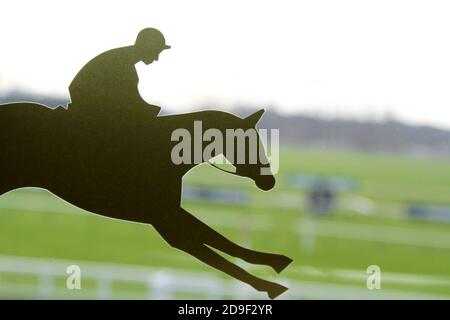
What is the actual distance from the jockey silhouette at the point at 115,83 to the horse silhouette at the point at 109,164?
33 millimetres

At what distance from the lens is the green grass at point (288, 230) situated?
6.40ft

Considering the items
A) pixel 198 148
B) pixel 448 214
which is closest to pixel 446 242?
pixel 448 214

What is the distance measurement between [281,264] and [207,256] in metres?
0.29

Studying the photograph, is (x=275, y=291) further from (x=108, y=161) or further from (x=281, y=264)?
(x=108, y=161)

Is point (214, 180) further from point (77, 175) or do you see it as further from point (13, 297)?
point (13, 297)

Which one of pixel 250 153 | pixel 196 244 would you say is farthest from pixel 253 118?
pixel 196 244

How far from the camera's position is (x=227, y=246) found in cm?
194

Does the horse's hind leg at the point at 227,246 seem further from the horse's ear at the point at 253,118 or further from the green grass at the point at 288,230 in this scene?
the horse's ear at the point at 253,118

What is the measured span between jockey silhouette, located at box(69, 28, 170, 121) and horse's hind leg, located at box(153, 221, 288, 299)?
0.45 m

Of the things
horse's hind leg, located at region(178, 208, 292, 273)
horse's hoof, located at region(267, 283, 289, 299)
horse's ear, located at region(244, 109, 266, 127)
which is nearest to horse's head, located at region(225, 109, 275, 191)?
horse's ear, located at region(244, 109, 266, 127)

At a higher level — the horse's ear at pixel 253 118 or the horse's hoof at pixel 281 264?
the horse's ear at pixel 253 118

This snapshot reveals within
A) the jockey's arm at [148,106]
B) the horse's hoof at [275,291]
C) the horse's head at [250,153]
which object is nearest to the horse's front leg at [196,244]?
the horse's hoof at [275,291]

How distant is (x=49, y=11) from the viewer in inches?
76.7
